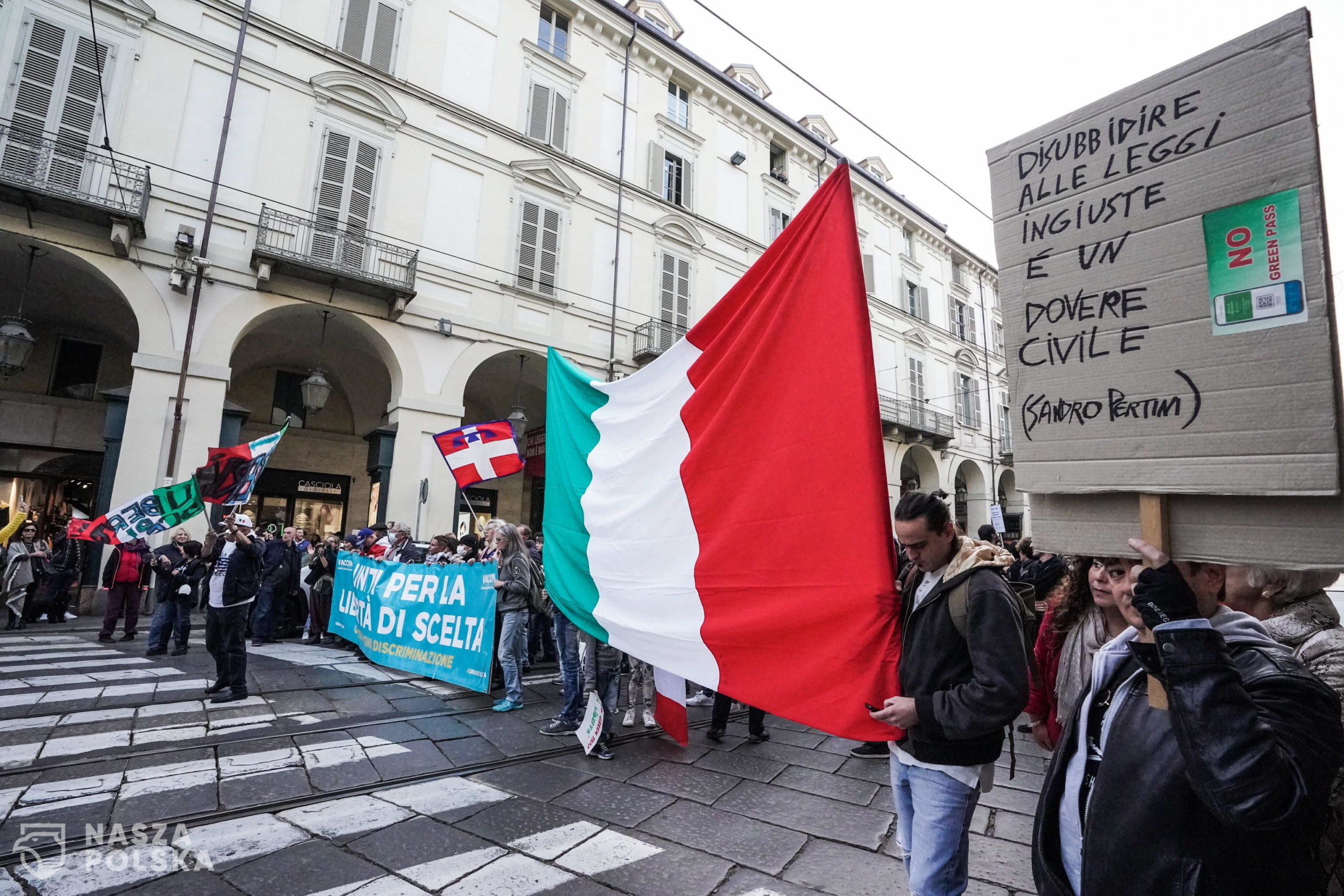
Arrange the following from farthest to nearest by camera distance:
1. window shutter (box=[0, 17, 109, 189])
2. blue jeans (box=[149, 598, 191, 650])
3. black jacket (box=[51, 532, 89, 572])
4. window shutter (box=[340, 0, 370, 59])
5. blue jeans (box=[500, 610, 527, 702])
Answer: window shutter (box=[340, 0, 370, 59])
window shutter (box=[0, 17, 109, 189])
black jacket (box=[51, 532, 89, 572])
blue jeans (box=[149, 598, 191, 650])
blue jeans (box=[500, 610, 527, 702])

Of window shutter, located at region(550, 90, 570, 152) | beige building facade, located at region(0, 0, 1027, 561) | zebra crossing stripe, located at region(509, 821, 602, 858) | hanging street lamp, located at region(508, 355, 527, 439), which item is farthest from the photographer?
window shutter, located at region(550, 90, 570, 152)

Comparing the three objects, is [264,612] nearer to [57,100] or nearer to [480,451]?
[480,451]

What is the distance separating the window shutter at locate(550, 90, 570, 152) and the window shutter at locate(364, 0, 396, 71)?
360 cm

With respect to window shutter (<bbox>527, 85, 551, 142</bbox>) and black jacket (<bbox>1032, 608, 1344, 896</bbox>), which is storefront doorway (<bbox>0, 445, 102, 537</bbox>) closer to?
window shutter (<bbox>527, 85, 551, 142</bbox>)

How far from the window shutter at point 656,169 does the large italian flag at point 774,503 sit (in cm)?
1515

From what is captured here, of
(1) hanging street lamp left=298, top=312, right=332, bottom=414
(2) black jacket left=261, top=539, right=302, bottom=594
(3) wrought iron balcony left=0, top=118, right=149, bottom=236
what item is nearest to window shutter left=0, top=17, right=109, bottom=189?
(3) wrought iron balcony left=0, top=118, right=149, bottom=236

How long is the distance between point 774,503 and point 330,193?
13196mm

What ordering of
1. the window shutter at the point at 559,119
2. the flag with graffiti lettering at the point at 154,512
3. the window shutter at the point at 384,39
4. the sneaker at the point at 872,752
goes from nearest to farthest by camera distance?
the sneaker at the point at 872,752, the flag with graffiti lettering at the point at 154,512, the window shutter at the point at 384,39, the window shutter at the point at 559,119

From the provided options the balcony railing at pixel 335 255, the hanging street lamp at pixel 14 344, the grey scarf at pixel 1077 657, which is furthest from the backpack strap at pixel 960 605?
the hanging street lamp at pixel 14 344

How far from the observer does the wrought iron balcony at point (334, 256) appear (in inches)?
440

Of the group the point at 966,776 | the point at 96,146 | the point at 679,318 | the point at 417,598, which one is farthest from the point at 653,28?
the point at 966,776

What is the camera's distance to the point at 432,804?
140 inches

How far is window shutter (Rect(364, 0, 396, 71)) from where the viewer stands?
1302 centimetres

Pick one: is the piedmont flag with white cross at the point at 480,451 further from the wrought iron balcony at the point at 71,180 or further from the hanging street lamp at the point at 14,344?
the hanging street lamp at the point at 14,344
